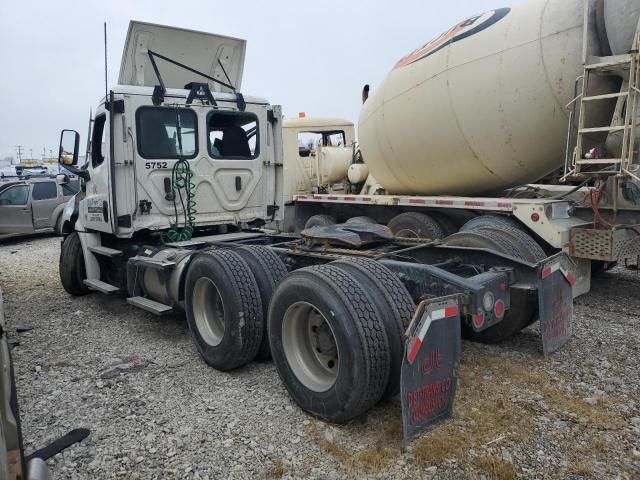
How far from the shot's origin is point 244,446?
10.2 ft

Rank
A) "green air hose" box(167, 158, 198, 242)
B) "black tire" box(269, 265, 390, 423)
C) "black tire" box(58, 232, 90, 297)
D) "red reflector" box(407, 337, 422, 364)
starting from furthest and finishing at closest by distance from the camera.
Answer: "black tire" box(58, 232, 90, 297)
"green air hose" box(167, 158, 198, 242)
"black tire" box(269, 265, 390, 423)
"red reflector" box(407, 337, 422, 364)

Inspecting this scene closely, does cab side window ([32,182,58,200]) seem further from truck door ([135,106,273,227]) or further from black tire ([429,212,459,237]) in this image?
black tire ([429,212,459,237])

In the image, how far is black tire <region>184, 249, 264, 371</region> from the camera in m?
4.10

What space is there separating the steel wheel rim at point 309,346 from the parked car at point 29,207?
38.2 ft

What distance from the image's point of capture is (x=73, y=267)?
6871 mm

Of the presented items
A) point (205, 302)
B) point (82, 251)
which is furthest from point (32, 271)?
point (205, 302)

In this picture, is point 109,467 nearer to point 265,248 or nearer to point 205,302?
point 205,302

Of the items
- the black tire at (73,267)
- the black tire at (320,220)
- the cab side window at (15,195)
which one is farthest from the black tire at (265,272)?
the cab side window at (15,195)

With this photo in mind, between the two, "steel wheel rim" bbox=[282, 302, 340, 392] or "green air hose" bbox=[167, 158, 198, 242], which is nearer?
"steel wheel rim" bbox=[282, 302, 340, 392]

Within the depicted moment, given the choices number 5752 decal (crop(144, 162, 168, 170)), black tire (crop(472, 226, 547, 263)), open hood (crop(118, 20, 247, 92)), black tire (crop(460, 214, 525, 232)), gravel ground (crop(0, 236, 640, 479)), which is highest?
open hood (crop(118, 20, 247, 92))

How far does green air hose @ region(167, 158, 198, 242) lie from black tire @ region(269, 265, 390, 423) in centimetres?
252

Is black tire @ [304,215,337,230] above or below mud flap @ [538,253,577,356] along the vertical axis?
above

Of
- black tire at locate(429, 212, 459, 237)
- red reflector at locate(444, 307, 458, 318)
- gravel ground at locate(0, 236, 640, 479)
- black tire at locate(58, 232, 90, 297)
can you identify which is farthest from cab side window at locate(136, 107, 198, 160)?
red reflector at locate(444, 307, 458, 318)

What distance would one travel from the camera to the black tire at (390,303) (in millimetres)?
3113
